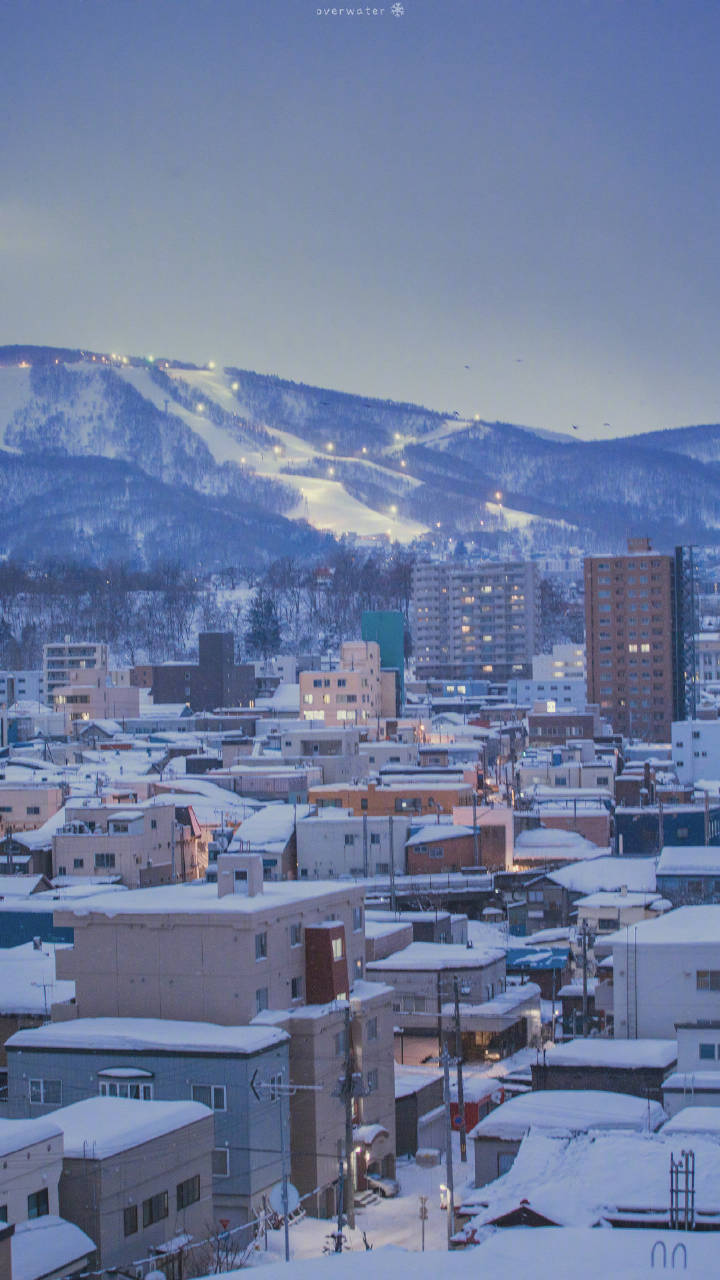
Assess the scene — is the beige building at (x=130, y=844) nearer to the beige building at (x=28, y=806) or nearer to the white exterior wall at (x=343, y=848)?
the white exterior wall at (x=343, y=848)

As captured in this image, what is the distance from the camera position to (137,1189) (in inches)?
286

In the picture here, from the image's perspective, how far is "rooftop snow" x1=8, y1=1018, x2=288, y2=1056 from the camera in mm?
8383

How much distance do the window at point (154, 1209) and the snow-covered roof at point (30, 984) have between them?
8.34ft

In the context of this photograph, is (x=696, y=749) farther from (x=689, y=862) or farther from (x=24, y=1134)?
(x=24, y=1134)

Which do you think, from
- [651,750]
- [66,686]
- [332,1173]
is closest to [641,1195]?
[332,1173]

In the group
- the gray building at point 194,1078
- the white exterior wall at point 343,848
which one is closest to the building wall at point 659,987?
the gray building at point 194,1078

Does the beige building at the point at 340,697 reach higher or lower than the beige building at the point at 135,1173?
higher

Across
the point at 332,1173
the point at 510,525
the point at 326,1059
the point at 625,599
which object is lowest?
the point at 332,1173

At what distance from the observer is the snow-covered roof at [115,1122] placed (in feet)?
23.5

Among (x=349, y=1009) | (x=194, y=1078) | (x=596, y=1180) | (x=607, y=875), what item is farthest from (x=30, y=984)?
(x=607, y=875)

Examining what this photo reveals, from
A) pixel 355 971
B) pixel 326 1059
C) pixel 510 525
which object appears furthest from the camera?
pixel 510 525

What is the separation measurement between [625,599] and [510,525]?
70237mm

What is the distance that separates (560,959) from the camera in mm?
14484

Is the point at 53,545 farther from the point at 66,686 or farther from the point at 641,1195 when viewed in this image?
the point at 641,1195
